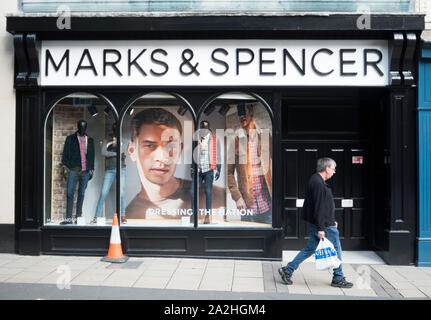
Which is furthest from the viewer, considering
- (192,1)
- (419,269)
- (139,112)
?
(139,112)

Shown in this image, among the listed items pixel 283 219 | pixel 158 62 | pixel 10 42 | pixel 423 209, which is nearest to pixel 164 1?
pixel 158 62

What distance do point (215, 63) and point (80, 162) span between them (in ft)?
10.8

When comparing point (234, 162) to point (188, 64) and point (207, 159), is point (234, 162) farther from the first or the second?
point (188, 64)

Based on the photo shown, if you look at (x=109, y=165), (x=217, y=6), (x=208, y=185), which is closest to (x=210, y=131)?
(x=208, y=185)

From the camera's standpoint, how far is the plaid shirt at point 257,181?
8492 millimetres

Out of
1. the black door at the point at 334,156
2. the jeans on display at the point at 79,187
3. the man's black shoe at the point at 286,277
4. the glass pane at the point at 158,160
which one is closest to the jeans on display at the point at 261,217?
the black door at the point at 334,156

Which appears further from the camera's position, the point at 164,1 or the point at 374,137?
the point at 374,137

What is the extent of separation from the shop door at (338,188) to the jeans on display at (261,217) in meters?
0.68

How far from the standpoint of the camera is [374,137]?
8812 millimetres

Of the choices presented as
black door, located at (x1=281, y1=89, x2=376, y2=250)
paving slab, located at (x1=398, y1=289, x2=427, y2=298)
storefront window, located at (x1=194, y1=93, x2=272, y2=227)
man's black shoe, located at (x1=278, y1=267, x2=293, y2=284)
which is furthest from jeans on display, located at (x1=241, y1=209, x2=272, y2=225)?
paving slab, located at (x1=398, y1=289, x2=427, y2=298)

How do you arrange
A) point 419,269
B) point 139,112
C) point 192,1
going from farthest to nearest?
point 139,112
point 192,1
point 419,269

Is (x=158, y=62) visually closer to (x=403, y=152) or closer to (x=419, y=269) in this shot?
(x=403, y=152)

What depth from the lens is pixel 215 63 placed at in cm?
808

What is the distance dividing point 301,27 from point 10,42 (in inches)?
209
